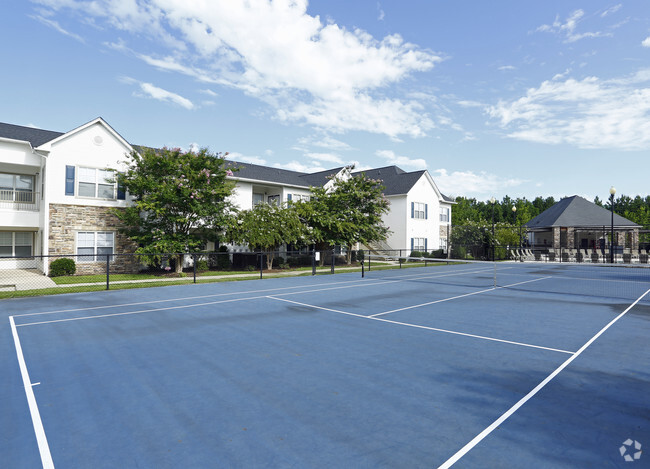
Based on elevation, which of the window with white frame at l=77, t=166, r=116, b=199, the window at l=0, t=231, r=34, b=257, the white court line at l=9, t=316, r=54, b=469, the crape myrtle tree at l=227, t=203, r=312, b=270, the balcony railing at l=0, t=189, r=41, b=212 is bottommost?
the white court line at l=9, t=316, r=54, b=469

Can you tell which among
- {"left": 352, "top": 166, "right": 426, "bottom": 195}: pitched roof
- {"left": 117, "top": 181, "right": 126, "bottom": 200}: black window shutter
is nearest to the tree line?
{"left": 352, "top": 166, "right": 426, "bottom": 195}: pitched roof

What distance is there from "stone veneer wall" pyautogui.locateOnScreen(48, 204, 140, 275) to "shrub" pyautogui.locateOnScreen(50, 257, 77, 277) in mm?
511

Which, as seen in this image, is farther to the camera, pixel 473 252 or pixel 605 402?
pixel 473 252

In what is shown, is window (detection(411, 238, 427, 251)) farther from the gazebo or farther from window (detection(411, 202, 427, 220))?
the gazebo

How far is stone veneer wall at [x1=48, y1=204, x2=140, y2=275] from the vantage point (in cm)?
2206

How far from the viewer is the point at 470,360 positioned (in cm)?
689

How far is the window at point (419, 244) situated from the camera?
40094 millimetres

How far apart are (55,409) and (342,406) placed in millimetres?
3897

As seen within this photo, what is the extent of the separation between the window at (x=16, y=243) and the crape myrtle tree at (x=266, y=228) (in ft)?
45.8

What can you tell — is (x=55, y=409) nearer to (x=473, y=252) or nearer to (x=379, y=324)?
(x=379, y=324)

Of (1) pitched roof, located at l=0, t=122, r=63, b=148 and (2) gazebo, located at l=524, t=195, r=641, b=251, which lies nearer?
(1) pitched roof, located at l=0, t=122, r=63, b=148

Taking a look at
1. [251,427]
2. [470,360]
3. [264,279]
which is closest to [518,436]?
[470,360]

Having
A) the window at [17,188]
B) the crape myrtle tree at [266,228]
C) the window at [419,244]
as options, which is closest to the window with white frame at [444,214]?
the window at [419,244]

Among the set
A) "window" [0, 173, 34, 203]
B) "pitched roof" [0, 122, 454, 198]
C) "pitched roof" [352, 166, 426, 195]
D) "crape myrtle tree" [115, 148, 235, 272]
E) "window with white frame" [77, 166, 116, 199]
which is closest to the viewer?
"crape myrtle tree" [115, 148, 235, 272]
